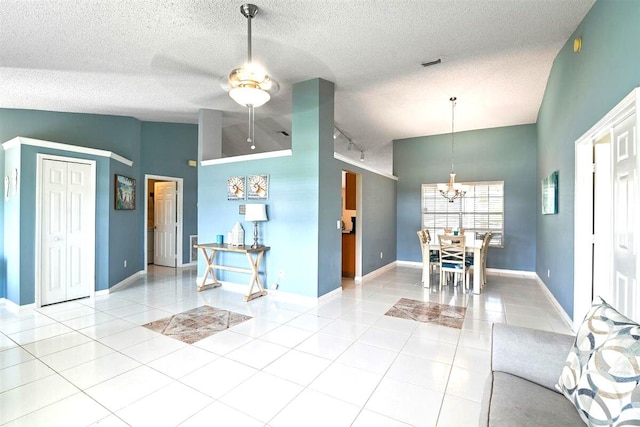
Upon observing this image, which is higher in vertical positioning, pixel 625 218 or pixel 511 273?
pixel 625 218

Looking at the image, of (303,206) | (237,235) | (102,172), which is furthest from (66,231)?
(303,206)

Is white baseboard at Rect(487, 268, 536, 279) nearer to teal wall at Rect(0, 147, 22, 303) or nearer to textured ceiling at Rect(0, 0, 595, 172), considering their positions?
textured ceiling at Rect(0, 0, 595, 172)

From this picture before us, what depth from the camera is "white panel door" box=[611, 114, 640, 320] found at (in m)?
1.99

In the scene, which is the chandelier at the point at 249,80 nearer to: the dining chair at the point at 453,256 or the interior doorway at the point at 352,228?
the interior doorway at the point at 352,228

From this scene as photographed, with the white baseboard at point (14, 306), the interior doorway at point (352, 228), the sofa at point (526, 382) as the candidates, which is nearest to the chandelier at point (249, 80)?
the sofa at point (526, 382)

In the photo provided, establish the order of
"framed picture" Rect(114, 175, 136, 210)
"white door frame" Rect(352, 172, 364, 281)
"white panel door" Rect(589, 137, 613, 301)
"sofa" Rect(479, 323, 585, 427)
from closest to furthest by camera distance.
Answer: "sofa" Rect(479, 323, 585, 427), "white panel door" Rect(589, 137, 613, 301), "framed picture" Rect(114, 175, 136, 210), "white door frame" Rect(352, 172, 364, 281)

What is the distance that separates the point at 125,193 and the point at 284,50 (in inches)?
148

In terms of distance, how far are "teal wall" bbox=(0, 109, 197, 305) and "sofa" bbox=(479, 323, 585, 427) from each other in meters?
5.09

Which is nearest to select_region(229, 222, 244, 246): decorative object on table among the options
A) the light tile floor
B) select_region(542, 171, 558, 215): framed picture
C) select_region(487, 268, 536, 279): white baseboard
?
the light tile floor

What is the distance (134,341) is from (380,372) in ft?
7.52

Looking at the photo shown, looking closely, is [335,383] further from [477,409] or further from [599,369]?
[599,369]

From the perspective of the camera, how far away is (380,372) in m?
2.34

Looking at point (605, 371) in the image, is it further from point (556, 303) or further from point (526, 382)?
point (556, 303)

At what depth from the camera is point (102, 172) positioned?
14.9 feet
